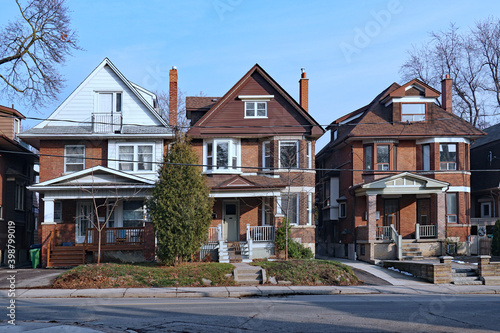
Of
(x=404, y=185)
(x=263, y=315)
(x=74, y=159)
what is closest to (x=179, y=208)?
(x=74, y=159)

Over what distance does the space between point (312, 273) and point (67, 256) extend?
12.7m

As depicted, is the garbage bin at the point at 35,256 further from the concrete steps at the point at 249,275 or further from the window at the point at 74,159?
the concrete steps at the point at 249,275

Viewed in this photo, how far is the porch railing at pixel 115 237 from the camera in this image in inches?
1078

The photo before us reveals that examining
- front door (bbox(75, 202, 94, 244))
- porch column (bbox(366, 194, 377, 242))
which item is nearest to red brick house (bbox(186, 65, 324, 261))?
porch column (bbox(366, 194, 377, 242))

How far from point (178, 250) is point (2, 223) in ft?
46.3

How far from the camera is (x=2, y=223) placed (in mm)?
31109

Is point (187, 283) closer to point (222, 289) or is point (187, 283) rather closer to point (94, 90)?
point (222, 289)

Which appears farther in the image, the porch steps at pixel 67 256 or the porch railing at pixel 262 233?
the porch railing at pixel 262 233

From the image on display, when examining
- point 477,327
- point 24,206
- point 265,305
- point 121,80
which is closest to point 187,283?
point 265,305

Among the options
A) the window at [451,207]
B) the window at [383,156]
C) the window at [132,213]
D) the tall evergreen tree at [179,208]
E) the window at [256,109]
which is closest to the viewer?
the tall evergreen tree at [179,208]

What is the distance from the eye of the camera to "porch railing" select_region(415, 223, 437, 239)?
31203 millimetres

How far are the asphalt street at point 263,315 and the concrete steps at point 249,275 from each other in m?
4.84

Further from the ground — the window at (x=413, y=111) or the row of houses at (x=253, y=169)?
the window at (x=413, y=111)

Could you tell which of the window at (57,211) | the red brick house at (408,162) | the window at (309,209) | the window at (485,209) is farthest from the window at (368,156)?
the window at (57,211)
